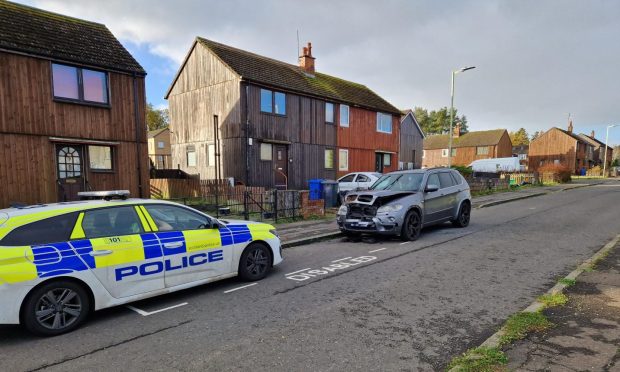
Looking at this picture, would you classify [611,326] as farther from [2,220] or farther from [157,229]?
[2,220]

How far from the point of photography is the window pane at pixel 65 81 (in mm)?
12102

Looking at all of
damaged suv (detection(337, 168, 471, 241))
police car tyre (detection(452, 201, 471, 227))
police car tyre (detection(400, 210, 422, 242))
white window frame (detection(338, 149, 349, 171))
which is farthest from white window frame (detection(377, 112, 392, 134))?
police car tyre (detection(400, 210, 422, 242))

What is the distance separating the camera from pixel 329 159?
23.2 m

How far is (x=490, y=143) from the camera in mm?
61844

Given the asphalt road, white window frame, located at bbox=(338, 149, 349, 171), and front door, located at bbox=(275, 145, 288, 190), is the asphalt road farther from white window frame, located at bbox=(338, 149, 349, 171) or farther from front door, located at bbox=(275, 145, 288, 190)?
white window frame, located at bbox=(338, 149, 349, 171)

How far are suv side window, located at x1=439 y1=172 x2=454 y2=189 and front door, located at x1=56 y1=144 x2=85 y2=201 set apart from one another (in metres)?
12.2

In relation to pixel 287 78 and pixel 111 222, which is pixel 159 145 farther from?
pixel 111 222

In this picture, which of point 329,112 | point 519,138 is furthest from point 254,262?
point 519,138

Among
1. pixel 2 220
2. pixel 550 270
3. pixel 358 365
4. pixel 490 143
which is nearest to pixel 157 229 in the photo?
pixel 2 220

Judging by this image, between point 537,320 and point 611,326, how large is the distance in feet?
2.51

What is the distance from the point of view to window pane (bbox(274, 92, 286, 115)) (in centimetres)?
1988

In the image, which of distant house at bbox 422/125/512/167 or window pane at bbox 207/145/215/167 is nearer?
window pane at bbox 207/145/215/167

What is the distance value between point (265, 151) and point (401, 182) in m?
10.8

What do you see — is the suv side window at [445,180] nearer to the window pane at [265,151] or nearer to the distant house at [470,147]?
the window pane at [265,151]
